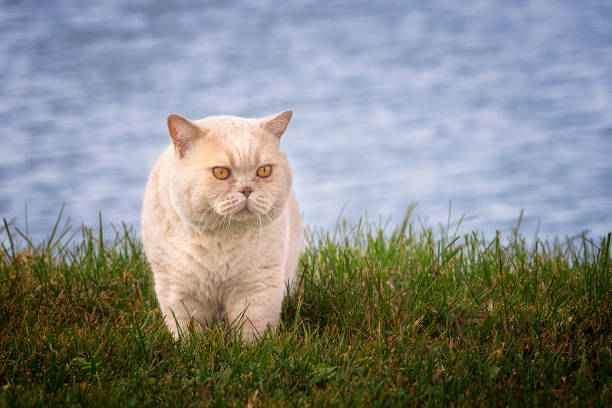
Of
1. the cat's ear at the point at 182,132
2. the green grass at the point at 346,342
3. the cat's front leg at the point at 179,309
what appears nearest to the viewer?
the green grass at the point at 346,342

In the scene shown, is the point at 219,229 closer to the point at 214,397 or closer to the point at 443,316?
the point at 214,397

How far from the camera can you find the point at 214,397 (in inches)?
92.7

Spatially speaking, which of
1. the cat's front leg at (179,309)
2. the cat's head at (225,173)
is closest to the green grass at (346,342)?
the cat's front leg at (179,309)

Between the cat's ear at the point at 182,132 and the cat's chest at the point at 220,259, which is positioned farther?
the cat's chest at the point at 220,259

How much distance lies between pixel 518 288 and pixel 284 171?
1610 mm

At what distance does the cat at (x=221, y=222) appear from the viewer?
2.99 metres

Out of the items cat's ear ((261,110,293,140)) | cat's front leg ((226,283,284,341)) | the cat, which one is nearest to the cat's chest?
the cat

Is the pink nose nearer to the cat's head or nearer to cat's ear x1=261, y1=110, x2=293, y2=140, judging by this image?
the cat's head

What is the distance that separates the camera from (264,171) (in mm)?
3088

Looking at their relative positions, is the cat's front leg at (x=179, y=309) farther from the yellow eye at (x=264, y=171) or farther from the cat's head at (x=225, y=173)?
the yellow eye at (x=264, y=171)

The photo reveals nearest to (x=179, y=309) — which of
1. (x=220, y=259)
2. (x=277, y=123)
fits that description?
(x=220, y=259)

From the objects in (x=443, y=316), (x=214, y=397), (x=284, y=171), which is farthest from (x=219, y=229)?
(x=443, y=316)

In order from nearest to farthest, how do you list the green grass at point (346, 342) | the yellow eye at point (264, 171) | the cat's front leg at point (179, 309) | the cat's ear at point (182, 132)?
1. the green grass at point (346, 342)
2. the cat's ear at point (182, 132)
3. the yellow eye at point (264, 171)
4. the cat's front leg at point (179, 309)

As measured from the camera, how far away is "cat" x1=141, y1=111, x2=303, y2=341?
299 cm
